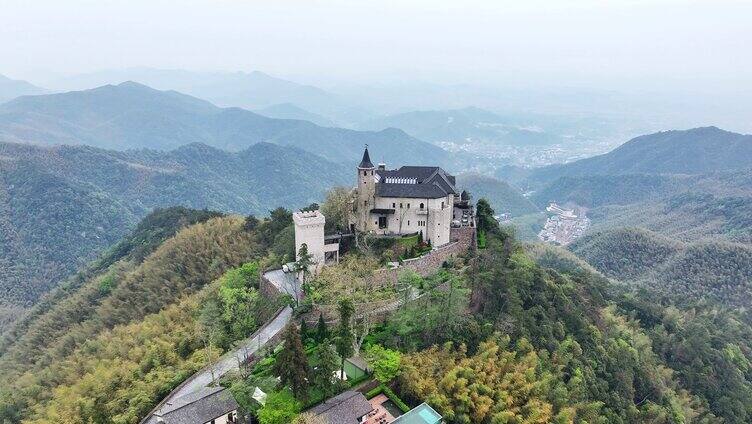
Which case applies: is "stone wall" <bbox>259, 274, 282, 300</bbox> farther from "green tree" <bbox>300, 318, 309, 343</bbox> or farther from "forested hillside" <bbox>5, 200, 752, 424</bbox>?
"green tree" <bbox>300, 318, 309, 343</bbox>

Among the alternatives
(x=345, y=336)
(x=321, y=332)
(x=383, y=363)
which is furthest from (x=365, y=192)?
(x=383, y=363)

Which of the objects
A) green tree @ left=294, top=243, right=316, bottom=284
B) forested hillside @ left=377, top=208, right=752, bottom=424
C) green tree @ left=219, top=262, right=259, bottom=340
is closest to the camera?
forested hillside @ left=377, top=208, right=752, bottom=424

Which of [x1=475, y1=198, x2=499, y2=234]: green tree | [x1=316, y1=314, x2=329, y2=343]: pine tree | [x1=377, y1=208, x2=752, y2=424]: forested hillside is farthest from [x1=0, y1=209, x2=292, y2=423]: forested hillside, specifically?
[x1=475, y1=198, x2=499, y2=234]: green tree

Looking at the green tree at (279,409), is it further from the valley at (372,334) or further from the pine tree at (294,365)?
the pine tree at (294,365)

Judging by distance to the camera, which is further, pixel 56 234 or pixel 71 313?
pixel 56 234

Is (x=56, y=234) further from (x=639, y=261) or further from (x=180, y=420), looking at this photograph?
(x=639, y=261)

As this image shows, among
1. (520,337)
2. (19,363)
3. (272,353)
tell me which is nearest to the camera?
(272,353)

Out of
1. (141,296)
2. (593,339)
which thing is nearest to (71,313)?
(141,296)

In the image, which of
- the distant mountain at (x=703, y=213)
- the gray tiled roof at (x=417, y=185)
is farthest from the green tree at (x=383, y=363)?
the distant mountain at (x=703, y=213)
